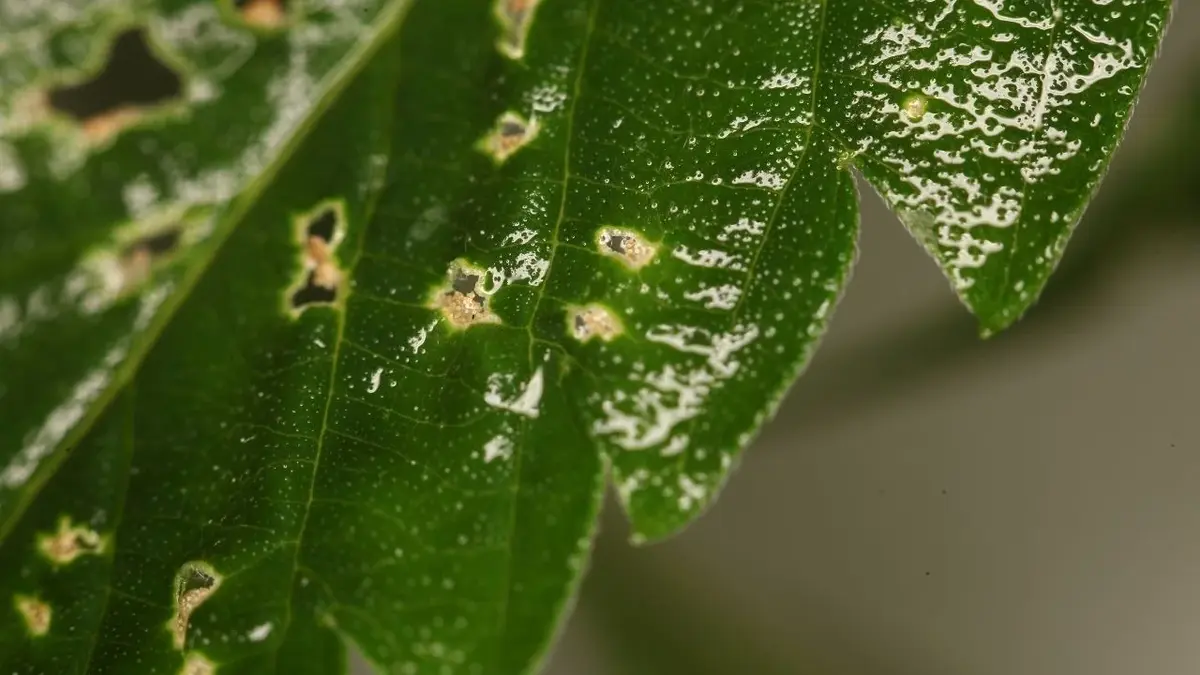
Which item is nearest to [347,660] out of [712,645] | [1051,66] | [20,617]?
[20,617]

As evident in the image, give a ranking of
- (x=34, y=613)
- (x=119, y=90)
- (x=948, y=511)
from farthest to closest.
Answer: (x=948, y=511) → (x=34, y=613) → (x=119, y=90)

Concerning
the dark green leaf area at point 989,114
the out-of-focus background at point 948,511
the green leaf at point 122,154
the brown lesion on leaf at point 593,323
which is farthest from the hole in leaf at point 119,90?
the out-of-focus background at point 948,511

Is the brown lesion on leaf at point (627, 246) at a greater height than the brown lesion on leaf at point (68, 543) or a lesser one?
greater

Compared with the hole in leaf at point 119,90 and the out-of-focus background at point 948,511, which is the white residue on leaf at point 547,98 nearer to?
the hole in leaf at point 119,90

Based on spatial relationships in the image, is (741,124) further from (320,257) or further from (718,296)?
(320,257)

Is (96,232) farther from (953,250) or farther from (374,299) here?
(953,250)

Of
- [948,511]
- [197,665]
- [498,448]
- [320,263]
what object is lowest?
[948,511]

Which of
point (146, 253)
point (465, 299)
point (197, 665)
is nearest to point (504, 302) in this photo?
point (465, 299)
